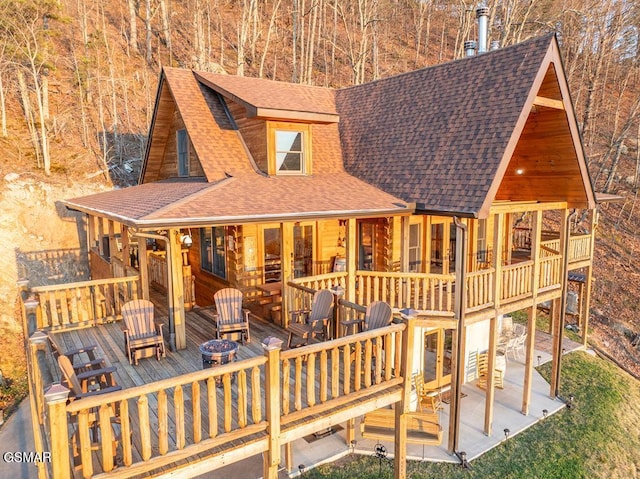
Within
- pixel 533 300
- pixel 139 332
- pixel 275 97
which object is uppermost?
pixel 275 97

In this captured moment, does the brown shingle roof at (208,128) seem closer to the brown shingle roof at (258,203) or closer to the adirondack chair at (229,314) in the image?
the brown shingle roof at (258,203)

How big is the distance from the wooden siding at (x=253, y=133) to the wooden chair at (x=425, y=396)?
684 cm

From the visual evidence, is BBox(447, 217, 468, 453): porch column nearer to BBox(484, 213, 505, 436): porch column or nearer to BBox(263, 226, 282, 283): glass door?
BBox(484, 213, 505, 436): porch column

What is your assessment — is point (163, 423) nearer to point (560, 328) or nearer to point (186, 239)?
point (186, 239)

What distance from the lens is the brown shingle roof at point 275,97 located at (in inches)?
441

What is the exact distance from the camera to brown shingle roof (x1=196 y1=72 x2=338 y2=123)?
11203mm

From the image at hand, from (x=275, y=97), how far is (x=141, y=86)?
725 inches

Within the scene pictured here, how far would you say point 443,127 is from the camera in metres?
10.8

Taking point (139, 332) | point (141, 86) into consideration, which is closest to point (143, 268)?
point (139, 332)

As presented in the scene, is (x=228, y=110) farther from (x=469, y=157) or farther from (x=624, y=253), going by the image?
(x=624, y=253)

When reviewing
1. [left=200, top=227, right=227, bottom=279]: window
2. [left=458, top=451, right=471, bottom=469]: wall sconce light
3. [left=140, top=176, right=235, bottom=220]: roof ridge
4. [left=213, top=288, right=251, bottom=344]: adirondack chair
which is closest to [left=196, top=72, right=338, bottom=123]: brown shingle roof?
[left=140, top=176, right=235, bottom=220]: roof ridge

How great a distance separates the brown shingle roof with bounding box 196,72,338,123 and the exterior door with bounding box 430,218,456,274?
449 cm

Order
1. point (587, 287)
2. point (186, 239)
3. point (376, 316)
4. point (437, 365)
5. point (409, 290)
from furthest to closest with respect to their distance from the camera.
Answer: point (587, 287) → point (186, 239) → point (437, 365) → point (409, 290) → point (376, 316)

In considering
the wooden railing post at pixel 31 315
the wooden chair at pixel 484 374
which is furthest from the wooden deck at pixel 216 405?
the wooden chair at pixel 484 374
